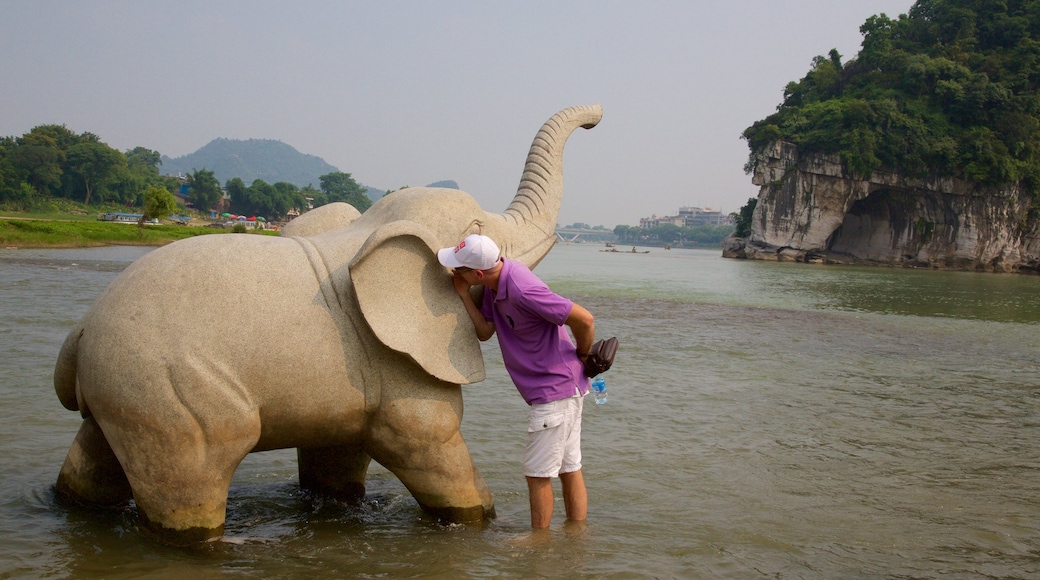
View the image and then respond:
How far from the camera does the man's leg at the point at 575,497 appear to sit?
453 centimetres

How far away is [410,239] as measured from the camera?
3906mm

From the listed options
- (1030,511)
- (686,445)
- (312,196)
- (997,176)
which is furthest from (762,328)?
(312,196)

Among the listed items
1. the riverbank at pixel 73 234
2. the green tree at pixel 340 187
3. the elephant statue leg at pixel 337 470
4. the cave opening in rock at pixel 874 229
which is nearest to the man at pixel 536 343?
the elephant statue leg at pixel 337 470

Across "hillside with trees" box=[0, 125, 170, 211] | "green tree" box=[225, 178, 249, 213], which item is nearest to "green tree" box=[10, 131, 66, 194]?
"hillside with trees" box=[0, 125, 170, 211]

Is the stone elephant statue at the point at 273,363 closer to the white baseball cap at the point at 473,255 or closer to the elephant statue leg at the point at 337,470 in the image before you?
the white baseball cap at the point at 473,255

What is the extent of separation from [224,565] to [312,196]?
4673 inches

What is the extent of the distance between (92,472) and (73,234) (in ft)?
118

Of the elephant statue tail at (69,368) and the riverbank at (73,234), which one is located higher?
the elephant statue tail at (69,368)

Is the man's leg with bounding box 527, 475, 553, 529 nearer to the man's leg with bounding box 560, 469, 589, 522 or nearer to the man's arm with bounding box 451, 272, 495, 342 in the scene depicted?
the man's leg with bounding box 560, 469, 589, 522

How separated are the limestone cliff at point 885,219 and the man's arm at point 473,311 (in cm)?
6865

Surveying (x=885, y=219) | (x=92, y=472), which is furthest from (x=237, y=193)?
(x=92, y=472)

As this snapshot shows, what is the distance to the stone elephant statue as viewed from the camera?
3484 mm

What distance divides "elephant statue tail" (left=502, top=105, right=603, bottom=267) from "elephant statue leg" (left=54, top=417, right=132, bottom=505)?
245 centimetres

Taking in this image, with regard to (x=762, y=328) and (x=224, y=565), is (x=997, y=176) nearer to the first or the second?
(x=762, y=328)
